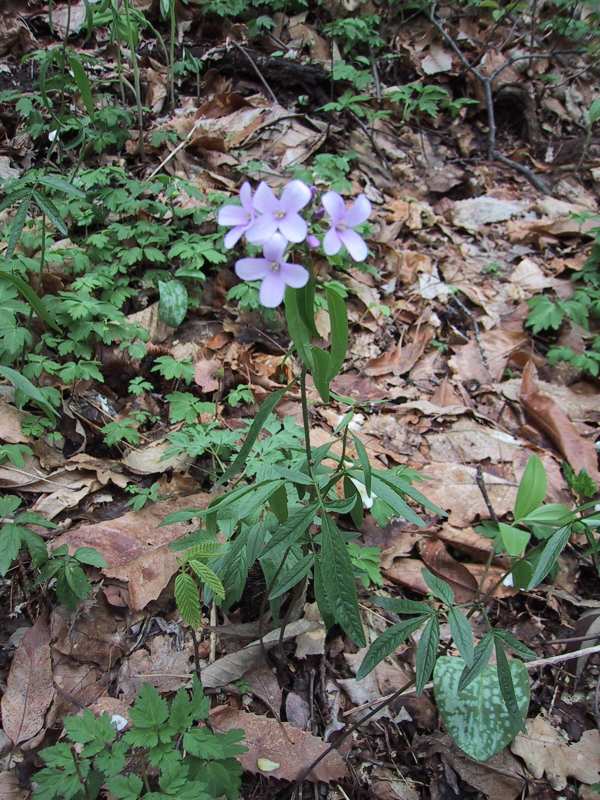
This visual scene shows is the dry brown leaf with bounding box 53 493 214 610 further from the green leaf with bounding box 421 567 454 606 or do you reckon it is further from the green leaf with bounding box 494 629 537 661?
the green leaf with bounding box 494 629 537 661

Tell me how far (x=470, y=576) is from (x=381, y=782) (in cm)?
72

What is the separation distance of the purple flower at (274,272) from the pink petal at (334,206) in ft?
0.36

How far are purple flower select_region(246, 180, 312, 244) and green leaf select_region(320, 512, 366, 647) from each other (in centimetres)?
60

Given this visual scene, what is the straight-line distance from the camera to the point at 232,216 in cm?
105

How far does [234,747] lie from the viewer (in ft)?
3.70

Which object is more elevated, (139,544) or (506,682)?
(506,682)

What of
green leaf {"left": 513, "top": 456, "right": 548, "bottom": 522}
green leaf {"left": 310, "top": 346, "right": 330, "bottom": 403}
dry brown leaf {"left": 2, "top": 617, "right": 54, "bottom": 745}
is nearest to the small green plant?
dry brown leaf {"left": 2, "top": 617, "right": 54, "bottom": 745}

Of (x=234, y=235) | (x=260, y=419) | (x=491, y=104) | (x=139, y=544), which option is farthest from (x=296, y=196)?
(x=491, y=104)

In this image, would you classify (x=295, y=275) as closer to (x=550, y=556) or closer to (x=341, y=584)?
(x=341, y=584)

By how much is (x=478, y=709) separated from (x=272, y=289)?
45.8 inches

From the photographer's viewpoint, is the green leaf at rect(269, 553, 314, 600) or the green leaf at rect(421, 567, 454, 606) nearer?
the green leaf at rect(269, 553, 314, 600)

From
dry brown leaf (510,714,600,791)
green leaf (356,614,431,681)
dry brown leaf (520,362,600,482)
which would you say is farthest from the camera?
dry brown leaf (520,362,600,482)

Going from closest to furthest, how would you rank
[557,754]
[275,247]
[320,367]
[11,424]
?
[275,247] < [320,367] < [557,754] < [11,424]

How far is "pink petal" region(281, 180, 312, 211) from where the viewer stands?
3.19 ft
